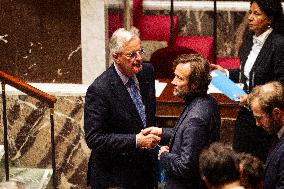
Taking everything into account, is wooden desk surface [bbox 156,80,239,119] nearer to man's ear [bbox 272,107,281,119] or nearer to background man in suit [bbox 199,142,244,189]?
man's ear [bbox 272,107,281,119]

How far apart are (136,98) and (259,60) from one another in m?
0.99

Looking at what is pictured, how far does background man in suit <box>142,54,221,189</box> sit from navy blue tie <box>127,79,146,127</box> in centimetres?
47

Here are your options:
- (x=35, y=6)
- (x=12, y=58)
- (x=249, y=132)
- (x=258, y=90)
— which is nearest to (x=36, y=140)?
(x=12, y=58)

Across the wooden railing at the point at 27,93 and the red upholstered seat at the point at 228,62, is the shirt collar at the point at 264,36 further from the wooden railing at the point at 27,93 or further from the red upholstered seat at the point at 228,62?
the red upholstered seat at the point at 228,62

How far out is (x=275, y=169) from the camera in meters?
3.46

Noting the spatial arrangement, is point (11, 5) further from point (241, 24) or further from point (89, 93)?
point (241, 24)

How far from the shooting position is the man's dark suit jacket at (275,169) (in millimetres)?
3412

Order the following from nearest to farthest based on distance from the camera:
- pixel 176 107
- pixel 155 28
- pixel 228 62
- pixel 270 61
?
pixel 270 61 → pixel 176 107 → pixel 228 62 → pixel 155 28

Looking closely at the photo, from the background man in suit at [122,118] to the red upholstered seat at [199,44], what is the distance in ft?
9.73

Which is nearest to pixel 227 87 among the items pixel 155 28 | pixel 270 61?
pixel 270 61

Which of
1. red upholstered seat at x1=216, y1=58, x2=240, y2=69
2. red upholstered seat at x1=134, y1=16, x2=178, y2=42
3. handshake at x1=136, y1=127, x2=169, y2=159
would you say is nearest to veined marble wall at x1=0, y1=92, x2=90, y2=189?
handshake at x1=136, y1=127, x2=169, y2=159

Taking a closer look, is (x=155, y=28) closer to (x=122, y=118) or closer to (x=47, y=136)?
(x=47, y=136)

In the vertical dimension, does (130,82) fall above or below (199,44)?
above

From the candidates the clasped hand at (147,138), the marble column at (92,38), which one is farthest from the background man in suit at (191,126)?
the marble column at (92,38)
